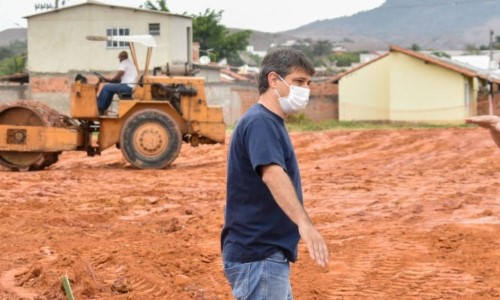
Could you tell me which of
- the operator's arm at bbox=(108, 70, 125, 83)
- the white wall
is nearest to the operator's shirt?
the operator's arm at bbox=(108, 70, 125, 83)

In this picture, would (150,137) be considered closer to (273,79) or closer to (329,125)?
(273,79)

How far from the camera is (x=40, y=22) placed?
5116cm

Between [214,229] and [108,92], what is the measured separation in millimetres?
8545

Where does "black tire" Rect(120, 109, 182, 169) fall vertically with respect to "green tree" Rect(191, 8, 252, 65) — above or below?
below

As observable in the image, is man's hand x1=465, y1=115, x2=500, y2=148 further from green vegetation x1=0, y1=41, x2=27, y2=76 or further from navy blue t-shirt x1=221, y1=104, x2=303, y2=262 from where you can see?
green vegetation x1=0, y1=41, x2=27, y2=76

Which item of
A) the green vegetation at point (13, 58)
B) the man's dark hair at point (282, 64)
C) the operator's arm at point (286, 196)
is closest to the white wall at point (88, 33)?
the green vegetation at point (13, 58)

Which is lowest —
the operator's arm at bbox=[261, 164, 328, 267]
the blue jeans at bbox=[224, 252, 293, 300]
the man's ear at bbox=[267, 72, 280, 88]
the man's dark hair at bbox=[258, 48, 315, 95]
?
the blue jeans at bbox=[224, 252, 293, 300]

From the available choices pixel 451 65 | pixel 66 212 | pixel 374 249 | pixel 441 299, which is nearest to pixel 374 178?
pixel 66 212

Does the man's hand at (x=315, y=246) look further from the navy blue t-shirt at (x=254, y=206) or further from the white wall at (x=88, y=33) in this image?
the white wall at (x=88, y=33)

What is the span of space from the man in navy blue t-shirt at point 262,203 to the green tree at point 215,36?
6750 centimetres

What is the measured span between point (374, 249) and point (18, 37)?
132001 millimetres

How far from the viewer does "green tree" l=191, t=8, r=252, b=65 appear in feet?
245

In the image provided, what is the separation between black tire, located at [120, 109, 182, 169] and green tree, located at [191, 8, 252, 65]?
5155 cm

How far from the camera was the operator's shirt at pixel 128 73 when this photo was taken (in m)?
21.4
